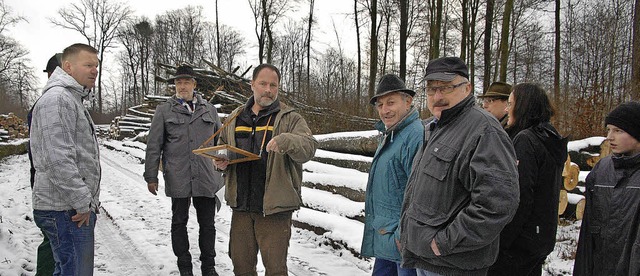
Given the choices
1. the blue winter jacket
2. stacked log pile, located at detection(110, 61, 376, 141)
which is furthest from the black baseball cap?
stacked log pile, located at detection(110, 61, 376, 141)

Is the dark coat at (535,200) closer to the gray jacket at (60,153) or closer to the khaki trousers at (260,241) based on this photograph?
the khaki trousers at (260,241)

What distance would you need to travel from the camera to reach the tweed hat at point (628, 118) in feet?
8.42

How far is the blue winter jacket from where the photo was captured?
273cm

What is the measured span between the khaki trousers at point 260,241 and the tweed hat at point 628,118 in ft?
7.72

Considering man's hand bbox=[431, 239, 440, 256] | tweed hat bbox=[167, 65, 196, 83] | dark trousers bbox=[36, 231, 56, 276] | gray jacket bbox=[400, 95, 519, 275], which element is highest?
tweed hat bbox=[167, 65, 196, 83]

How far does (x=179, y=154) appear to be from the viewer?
4125 mm

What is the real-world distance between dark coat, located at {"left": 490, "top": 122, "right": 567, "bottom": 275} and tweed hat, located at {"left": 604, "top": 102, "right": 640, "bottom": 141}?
1.22ft

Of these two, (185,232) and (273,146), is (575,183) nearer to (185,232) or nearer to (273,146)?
(273,146)

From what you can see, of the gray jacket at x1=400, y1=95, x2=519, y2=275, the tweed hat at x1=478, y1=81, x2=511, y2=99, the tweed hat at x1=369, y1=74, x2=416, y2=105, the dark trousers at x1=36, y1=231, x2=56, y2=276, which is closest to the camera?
the gray jacket at x1=400, y1=95, x2=519, y2=275

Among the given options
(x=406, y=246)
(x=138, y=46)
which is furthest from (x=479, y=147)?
(x=138, y=46)

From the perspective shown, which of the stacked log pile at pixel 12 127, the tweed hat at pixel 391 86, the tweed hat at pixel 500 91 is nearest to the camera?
the tweed hat at pixel 391 86

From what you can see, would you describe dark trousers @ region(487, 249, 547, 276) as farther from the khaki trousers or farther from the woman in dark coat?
the khaki trousers

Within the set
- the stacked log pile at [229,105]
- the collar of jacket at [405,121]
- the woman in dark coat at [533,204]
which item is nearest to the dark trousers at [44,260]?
the collar of jacket at [405,121]

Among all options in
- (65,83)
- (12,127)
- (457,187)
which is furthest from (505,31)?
(12,127)
